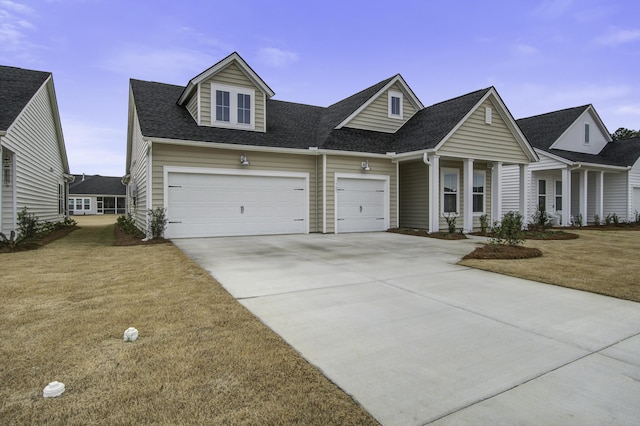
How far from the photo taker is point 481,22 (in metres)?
14.3

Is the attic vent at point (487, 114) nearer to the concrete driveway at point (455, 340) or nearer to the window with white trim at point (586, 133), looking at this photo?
the concrete driveway at point (455, 340)

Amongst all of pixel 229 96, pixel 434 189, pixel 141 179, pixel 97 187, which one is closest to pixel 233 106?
pixel 229 96

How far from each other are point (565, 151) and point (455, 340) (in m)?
20.6

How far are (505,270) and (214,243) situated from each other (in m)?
7.44

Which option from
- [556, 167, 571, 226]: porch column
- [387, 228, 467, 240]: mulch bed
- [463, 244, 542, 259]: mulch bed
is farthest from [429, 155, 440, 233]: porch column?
[556, 167, 571, 226]: porch column

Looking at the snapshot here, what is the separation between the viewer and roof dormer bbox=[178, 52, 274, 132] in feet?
40.2

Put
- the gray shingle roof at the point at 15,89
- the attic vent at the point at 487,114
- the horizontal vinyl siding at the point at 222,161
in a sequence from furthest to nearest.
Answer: the attic vent at the point at 487,114 < the horizontal vinyl siding at the point at 222,161 < the gray shingle roof at the point at 15,89

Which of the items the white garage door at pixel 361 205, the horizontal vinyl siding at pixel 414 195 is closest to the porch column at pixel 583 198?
the horizontal vinyl siding at pixel 414 195

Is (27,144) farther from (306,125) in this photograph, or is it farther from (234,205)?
(306,125)

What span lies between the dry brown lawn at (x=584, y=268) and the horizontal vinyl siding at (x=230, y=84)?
9.19 m

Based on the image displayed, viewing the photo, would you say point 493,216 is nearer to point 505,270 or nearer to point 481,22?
point 481,22

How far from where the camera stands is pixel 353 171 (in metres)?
13.7

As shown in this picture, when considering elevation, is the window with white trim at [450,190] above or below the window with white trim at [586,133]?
below

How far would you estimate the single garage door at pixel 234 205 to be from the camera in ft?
37.2
